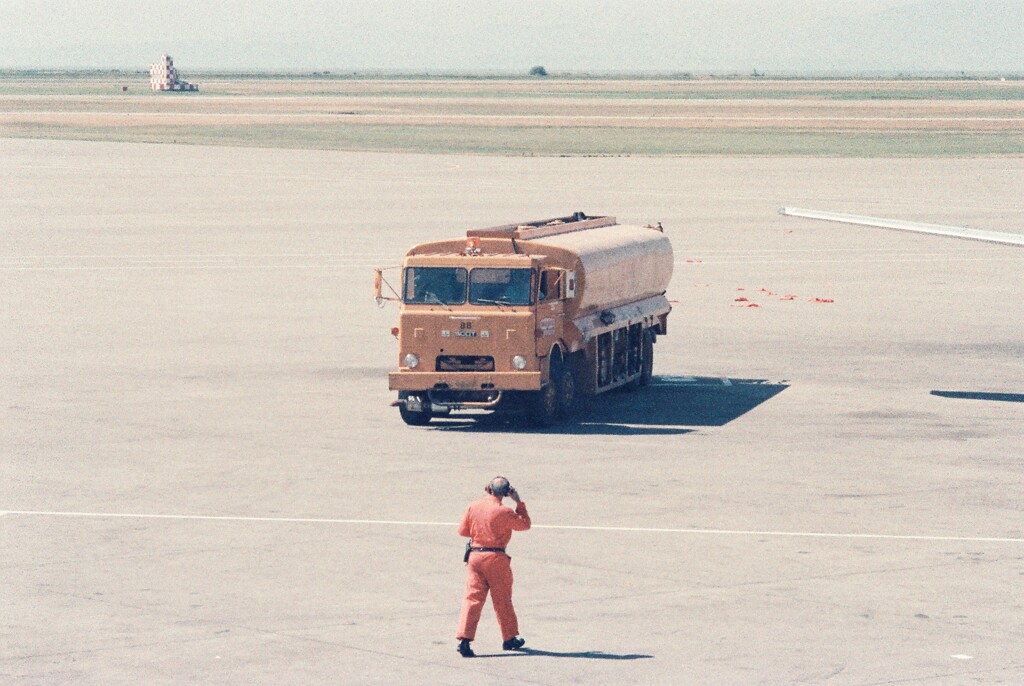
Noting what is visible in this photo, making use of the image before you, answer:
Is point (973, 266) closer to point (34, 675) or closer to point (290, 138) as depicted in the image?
point (34, 675)

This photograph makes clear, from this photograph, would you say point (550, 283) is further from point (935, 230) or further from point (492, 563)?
point (492, 563)

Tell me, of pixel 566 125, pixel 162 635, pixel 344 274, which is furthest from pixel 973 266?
pixel 566 125

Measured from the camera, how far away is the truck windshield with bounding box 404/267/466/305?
33.7 m

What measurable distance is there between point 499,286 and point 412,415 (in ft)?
9.98

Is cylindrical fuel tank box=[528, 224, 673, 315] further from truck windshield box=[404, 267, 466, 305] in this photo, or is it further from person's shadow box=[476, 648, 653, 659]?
person's shadow box=[476, 648, 653, 659]

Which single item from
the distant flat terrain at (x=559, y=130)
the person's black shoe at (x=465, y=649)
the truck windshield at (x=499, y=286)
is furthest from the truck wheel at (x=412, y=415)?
the distant flat terrain at (x=559, y=130)

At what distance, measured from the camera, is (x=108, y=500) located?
26.8 metres

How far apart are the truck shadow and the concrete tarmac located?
0.15 m

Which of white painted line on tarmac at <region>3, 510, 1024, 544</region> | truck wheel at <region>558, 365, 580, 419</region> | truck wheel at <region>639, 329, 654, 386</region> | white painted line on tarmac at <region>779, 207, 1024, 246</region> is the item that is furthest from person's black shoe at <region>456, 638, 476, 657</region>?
white painted line on tarmac at <region>779, 207, 1024, 246</region>

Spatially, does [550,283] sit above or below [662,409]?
above

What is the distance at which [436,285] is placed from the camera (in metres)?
33.8

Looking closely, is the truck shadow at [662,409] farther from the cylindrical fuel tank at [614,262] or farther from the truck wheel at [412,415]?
the cylindrical fuel tank at [614,262]

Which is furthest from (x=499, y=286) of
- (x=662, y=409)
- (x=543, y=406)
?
(x=662, y=409)

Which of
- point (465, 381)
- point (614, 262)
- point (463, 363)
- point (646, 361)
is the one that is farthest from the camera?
point (646, 361)
